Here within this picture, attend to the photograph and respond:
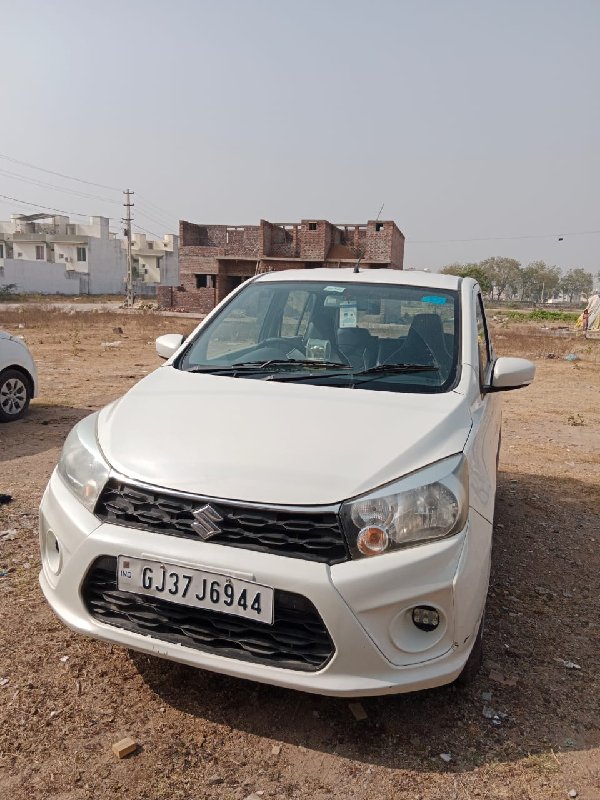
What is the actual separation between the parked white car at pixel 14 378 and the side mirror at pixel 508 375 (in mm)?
5682

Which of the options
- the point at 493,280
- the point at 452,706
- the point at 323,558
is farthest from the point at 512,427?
the point at 493,280

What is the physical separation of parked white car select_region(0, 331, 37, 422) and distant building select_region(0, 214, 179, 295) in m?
58.7

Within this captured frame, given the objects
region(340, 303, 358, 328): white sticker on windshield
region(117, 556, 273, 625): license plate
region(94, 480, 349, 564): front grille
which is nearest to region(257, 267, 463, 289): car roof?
region(340, 303, 358, 328): white sticker on windshield

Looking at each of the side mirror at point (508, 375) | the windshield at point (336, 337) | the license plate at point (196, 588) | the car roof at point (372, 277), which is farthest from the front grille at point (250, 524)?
the car roof at point (372, 277)

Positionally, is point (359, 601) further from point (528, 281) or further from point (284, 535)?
point (528, 281)

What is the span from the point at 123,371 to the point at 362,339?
9844 mm

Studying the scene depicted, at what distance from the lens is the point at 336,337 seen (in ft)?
11.0

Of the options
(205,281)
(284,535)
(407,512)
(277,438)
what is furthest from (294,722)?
(205,281)

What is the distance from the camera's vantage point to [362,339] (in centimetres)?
330

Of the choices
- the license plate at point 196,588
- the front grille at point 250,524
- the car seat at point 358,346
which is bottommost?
the license plate at point 196,588

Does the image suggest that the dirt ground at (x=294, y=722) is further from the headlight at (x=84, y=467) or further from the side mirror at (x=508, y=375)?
the side mirror at (x=508, y=375)

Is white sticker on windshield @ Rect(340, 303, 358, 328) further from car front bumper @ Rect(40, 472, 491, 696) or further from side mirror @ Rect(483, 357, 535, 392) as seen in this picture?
car front bumper @ Rect(40, 472, 491, 696)

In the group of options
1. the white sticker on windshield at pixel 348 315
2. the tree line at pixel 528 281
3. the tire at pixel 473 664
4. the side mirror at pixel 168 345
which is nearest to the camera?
the tire at pixel 473 664

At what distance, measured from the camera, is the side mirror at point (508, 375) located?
305cm
